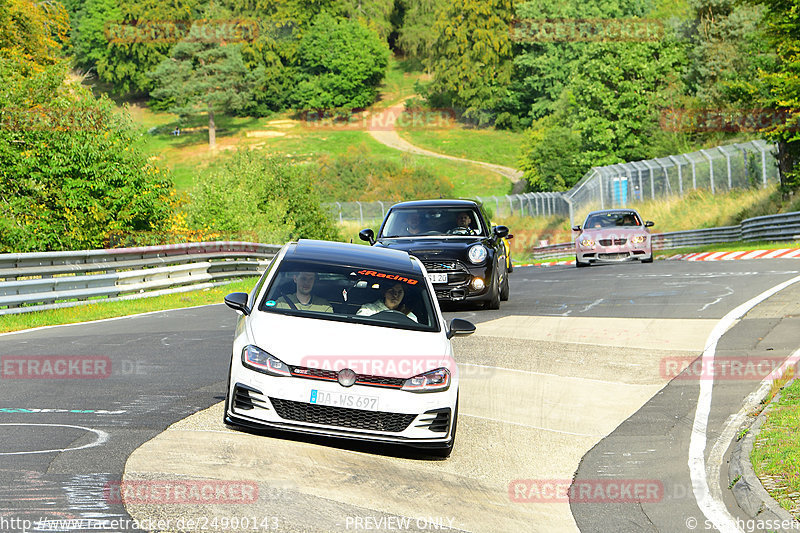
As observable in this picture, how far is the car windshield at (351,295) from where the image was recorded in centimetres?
827

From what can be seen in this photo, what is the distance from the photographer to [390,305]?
8.46 meters

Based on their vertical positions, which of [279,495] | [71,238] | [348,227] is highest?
[279,495]

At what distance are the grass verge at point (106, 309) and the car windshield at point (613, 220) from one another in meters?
11.5

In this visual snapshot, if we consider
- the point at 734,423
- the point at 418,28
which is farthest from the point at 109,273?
the point at 418,28

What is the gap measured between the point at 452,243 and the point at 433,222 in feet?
2.73

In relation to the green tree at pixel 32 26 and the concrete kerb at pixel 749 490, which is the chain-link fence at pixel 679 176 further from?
the concrete kerb at pixel 749 490

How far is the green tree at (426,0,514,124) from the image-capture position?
409ft

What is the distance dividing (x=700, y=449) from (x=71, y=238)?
23431mm

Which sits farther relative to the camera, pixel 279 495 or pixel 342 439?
pixel 342 439

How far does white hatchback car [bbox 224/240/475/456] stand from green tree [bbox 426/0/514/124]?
384 feet

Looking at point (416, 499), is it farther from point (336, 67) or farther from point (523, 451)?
point (336, 67)

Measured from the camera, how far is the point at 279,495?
20.6 feet

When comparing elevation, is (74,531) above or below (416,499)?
above

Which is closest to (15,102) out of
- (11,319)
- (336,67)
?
(11,319)
